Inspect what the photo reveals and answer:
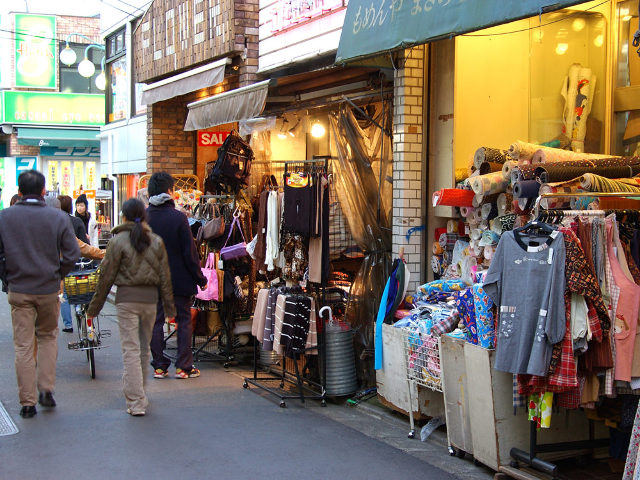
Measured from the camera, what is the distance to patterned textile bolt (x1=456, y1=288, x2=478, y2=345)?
19.7ft

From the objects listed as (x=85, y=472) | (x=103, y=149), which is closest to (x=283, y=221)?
(x=85, y=472)

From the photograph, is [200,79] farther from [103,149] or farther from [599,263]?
[103,149]

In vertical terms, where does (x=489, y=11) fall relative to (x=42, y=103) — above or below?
below

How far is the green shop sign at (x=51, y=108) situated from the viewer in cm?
3372

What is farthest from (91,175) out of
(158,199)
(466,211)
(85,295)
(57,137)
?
(466,211)

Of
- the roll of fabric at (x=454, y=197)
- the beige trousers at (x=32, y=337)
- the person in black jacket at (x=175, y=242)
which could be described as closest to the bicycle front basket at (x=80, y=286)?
the person in black jacket at (x=175, y=242)

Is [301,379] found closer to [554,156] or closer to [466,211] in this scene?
[466,211]

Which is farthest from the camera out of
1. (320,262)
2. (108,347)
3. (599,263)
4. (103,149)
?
(103,149)

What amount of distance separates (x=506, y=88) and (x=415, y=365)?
3.24 meters

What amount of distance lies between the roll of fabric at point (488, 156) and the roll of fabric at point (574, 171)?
1.06 m

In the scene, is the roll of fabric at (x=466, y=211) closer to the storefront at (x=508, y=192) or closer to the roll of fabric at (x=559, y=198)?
the storefront at (x=508, y=192)

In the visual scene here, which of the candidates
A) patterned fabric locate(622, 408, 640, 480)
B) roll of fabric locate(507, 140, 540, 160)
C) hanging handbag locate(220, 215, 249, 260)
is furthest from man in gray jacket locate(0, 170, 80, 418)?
patterned fabric locate(622, 408, 640, 480)

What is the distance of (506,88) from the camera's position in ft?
27.1

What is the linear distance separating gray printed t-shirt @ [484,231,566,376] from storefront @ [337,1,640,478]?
15 mm
